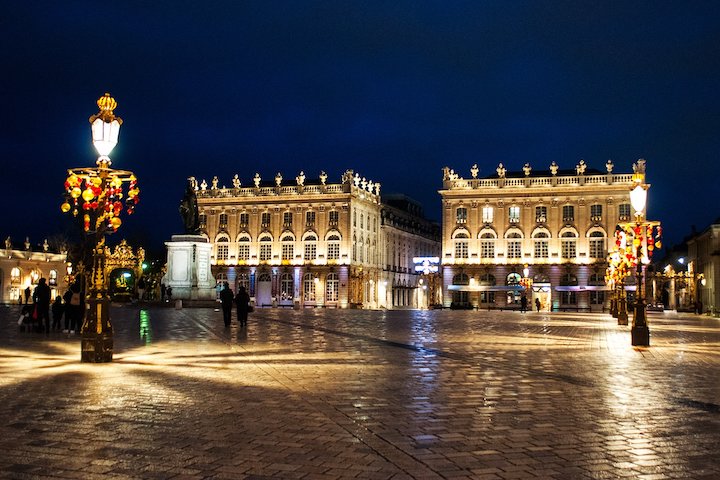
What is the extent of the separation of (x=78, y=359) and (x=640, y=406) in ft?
31.9

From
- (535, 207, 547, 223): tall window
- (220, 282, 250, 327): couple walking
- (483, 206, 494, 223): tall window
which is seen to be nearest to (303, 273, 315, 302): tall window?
(483, 206, 494, 223): tall window

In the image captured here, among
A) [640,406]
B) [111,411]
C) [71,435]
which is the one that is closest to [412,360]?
[640,406]

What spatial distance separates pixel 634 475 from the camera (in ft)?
19.4

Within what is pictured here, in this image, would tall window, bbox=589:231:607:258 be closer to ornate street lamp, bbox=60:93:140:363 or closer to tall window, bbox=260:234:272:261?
tall window, bbox=260:234:272:261

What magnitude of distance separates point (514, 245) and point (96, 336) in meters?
67.5

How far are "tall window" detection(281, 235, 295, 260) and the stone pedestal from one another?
1599 inches

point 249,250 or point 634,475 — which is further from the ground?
point 249,250

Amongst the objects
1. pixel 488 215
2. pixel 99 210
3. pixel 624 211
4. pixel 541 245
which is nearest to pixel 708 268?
pixel 624 211

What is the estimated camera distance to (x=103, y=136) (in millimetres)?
14258

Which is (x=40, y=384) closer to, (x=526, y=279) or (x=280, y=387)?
(x=280, y=387)

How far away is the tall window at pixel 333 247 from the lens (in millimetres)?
85169

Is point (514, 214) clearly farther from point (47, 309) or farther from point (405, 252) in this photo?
point (47, 309)

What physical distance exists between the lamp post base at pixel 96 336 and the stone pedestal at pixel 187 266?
99.8 ft

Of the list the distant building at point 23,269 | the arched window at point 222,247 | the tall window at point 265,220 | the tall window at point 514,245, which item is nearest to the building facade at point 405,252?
the tall window at point 514,245
